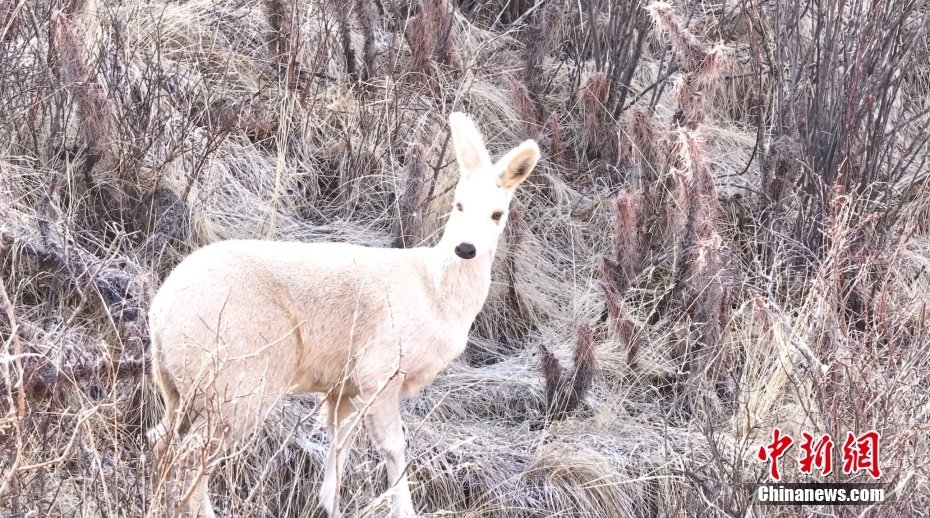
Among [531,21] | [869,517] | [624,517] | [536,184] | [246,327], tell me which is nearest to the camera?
[869,517]

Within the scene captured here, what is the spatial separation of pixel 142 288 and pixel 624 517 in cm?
226

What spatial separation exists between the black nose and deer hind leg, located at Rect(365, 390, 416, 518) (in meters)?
0.57

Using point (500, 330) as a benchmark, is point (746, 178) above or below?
above

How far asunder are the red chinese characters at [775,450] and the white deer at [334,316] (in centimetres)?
124

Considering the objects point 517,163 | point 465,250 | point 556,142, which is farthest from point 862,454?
point 556,142

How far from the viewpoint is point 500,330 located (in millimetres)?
5680

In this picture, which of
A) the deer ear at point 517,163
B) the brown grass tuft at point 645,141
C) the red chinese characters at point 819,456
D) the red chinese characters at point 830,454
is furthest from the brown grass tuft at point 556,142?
the red chinese characters at point 819,456

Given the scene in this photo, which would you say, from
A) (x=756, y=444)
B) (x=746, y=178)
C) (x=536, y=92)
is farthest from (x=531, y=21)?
(x=756, y=444)

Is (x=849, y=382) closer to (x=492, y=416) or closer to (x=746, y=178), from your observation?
(x=492, y=416)

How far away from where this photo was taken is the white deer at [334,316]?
3.56m

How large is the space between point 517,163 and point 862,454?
1656 millimetres

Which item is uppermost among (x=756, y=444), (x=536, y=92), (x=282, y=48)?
(x=282, y=48)

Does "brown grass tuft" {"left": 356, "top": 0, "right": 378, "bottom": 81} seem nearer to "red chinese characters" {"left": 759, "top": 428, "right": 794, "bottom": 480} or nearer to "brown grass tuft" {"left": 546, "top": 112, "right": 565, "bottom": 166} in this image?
"brown grass tuft" {"left": 546, "top": 112, "right": 565, "bottom": 166}

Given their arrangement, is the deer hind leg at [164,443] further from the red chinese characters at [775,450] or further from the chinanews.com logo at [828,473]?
the red chinese characters at [775,450]
